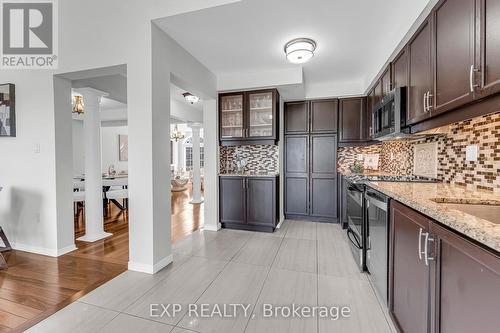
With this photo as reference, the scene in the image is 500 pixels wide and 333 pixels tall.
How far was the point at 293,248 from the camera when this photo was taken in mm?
3008

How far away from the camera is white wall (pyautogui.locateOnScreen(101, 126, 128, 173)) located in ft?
25.6

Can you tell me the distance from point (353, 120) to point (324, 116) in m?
0.48

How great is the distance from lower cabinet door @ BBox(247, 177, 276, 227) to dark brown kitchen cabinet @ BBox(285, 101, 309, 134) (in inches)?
47.2

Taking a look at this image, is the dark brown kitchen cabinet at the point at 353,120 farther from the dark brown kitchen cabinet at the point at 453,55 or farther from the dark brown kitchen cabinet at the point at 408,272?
the dark brown kitchen cabinet at the point at 408,272

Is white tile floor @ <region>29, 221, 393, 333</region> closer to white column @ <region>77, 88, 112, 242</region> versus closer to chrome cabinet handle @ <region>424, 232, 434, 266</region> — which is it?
chrome cabinet handle @ <region>424, 232, 434, 266</region>

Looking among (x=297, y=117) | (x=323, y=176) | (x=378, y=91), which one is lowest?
(x=323, y=176)

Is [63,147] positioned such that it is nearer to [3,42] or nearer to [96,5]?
[3,42]

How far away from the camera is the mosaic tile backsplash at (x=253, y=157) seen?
13.6ft

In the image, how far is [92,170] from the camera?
340 centimetres

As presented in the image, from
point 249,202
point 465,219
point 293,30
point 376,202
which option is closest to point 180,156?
point 249,202

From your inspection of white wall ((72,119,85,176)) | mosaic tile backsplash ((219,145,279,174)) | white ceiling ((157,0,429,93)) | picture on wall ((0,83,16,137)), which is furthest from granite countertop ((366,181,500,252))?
white wall ((72,119,85,176))

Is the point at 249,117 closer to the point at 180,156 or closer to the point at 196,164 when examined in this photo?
the point at 196,164

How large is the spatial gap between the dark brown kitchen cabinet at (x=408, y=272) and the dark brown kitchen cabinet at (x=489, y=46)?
70 cm

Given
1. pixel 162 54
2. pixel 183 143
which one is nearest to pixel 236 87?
pixel 162 54
